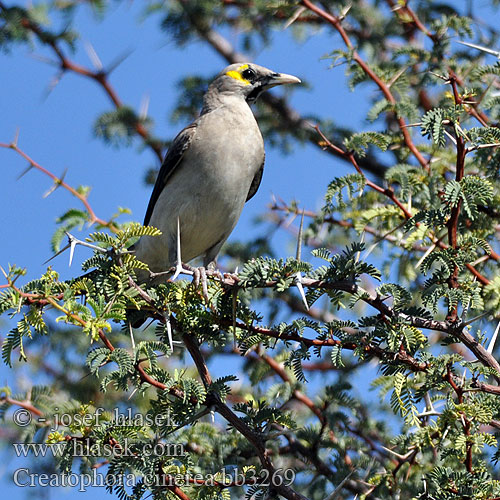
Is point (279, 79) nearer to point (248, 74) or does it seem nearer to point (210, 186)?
point (248, 74)

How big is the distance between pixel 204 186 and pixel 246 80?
1.73 m

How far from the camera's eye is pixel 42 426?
4.69 metres

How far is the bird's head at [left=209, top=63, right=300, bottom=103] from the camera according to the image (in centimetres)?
725

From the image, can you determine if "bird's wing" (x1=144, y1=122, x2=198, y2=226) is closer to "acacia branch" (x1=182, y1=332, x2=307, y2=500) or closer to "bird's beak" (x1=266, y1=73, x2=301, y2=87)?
"bird's beak" (x1=266, y1=73, x2=301, y2=87)

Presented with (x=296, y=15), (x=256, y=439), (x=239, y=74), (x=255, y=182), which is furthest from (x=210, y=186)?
(x=256, y=439)

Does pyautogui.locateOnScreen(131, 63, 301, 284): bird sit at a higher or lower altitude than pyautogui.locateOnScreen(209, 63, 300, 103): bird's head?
lower

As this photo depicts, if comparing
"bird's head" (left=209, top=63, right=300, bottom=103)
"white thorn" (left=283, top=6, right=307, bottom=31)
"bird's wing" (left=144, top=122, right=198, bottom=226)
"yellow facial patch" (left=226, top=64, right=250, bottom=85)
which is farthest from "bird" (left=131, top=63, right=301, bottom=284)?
"white thorn" (left=283, top=6, right=307, bottom=31)

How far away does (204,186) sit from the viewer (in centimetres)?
614

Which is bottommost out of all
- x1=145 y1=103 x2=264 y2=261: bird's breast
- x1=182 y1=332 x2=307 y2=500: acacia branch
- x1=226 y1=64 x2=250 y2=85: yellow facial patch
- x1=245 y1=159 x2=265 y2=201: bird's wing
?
x1=182 y1=332 x2=307 y2=500: acacia branch

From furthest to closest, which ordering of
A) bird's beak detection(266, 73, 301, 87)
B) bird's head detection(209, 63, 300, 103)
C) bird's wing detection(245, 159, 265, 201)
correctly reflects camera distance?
1. bird's head detection(209, 63, 300, 103)
2. bird's beak detection(266, 73, 301, 87)
3. bird's wing detection(245, 159, 265, 201)

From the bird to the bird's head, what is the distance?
37 cm

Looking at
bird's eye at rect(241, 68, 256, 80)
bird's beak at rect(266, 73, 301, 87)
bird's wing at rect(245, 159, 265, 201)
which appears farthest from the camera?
bird's eye at rect(241, 68, 256, 80)

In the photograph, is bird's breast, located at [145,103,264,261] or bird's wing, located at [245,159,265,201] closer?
bird's breast, located at [145,103,264,261]

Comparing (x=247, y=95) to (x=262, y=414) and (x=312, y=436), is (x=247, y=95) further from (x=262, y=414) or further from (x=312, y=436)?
(x=262, y=414)
